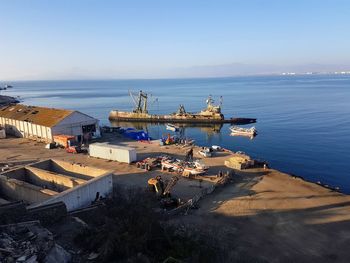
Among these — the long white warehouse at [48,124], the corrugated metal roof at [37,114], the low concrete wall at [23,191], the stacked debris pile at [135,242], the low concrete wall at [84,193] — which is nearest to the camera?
the stacked debris pile at [135,242]

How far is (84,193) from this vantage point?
2511 centimetres

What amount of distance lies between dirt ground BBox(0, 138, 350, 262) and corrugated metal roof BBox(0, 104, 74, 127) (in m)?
15.9

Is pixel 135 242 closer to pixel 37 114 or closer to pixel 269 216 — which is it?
pixel 269 216

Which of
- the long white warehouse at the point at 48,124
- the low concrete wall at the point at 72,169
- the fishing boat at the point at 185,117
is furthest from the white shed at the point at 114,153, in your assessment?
the fishing boat at the point at 185,117

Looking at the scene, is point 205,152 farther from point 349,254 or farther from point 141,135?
point 349,254

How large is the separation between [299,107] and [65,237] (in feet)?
321

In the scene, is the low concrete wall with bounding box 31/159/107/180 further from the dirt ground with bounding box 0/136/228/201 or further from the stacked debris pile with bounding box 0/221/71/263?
the stacked debris pile with bounding box 0/221/71/263

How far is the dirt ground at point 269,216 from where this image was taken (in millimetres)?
21562

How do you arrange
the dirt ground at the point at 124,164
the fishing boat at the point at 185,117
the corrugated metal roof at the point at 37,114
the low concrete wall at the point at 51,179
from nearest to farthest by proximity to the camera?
the low concrete wall at the point at 51,179 < the dirt ground at the point at 124,164 < the corrugated metal roof at the point at 37,114 < the fishing boat at the point at 185,117

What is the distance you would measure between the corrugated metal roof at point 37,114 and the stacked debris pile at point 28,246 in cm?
3538

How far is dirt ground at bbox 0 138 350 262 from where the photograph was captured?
2156cm

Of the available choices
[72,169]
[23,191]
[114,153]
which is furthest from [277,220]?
[114,153]

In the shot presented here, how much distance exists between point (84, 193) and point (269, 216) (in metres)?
13.6

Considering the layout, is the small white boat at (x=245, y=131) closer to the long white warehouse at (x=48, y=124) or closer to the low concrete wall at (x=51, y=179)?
the long white warehouse at (x=48, y=124)
